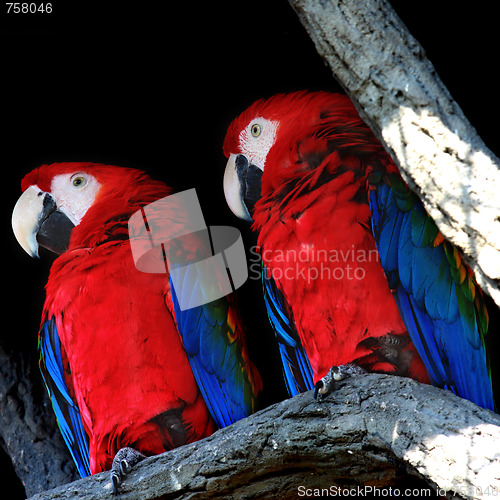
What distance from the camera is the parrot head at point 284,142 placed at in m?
1.87

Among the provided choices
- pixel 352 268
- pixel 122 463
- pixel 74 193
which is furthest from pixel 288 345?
pixel 74 193

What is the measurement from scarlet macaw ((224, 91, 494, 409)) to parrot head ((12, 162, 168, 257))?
0.61 metres

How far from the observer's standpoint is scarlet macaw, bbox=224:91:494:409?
1.65 m

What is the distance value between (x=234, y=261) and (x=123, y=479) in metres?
0.92

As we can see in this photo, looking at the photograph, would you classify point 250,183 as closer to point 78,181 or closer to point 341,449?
point 78,181

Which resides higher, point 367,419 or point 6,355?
point 6,355

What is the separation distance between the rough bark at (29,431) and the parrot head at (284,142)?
4.30ft

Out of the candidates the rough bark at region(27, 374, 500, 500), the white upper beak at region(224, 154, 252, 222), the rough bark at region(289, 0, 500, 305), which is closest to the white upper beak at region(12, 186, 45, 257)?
the white upper beak at region(224, 154, 252, 222)

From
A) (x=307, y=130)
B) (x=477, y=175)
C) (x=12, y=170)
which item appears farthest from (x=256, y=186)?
(x=12, y=170)

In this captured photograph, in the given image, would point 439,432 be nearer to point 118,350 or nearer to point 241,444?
point 241,444

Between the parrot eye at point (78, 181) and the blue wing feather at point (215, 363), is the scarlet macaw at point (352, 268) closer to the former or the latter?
the blue wing feather at point (215, 363)

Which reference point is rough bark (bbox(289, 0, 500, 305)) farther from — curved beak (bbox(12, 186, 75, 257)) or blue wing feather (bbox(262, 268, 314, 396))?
curved beak (bbox(12, 186, 75, 257))

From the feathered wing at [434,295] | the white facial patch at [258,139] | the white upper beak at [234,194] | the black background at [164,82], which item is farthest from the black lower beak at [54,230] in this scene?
the feathered wing at [434,295]

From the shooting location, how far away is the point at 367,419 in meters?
1.39
